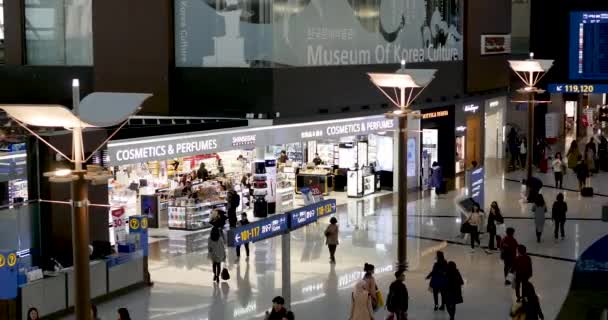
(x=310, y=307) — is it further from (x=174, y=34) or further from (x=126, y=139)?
(x=174, y=34)

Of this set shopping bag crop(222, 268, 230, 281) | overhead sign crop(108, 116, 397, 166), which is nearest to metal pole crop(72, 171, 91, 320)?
overhead sign crop(108, 116, 397, 166)

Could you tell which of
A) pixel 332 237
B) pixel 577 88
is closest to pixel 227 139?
pixel 332 237

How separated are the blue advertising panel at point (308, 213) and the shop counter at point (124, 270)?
4.69 m

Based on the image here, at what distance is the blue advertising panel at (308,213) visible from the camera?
52.9 feet

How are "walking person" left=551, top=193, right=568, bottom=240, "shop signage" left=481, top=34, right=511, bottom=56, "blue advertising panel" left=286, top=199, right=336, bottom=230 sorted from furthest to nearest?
"shop signage" left=481, top=34, right=511, bottom=56
"walking person" left=551, top=193, right=568, bottom=240
"blue advertising panel" left=286, top=199, right=336, bottom=230

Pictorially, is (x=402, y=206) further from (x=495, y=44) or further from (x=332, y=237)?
(x=495, y=44)

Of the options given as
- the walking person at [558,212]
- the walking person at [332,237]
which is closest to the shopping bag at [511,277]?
the walking person at [332,237]

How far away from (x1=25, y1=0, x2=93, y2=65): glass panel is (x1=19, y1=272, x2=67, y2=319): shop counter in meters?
13.2

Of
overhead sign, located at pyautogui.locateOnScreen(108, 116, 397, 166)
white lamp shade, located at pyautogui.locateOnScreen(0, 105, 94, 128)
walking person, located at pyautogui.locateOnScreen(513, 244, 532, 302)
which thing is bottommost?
walking person, located at pyautogui.locateOnScreen(513, 244, 532, 302)

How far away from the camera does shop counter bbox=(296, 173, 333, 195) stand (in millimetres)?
33562

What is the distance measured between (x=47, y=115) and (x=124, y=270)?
28.4 feet

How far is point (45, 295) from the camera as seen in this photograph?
17828 mm

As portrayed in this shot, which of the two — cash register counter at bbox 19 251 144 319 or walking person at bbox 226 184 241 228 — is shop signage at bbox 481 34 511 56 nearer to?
walking person at bbox 226 184 241 228

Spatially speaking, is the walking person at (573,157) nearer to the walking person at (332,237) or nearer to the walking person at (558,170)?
the walking person at (558,170)
